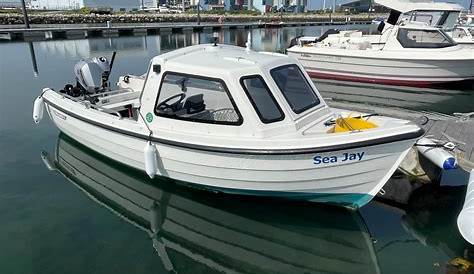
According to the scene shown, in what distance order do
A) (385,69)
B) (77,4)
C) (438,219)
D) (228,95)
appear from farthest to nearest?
(77,4)
(385,69)
(438,219)
(228,95)

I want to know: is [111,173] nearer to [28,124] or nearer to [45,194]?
[45,194]

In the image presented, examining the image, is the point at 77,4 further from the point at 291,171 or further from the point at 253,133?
the point at 291,171

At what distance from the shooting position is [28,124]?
10852 millimetres

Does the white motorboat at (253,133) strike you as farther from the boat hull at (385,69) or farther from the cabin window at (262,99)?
the boat hull at (385,69)

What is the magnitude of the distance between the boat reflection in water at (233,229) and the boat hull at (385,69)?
11652 mm

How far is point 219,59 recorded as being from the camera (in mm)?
6414

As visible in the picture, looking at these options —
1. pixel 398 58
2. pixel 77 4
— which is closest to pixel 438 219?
pixel 398 58

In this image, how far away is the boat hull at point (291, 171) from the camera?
17.9ft

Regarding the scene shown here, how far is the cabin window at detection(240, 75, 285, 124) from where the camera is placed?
5.81 metres

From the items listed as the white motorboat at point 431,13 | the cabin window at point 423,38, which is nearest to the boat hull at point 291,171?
the cabin window at point 423,38

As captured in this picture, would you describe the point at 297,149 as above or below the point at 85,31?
above

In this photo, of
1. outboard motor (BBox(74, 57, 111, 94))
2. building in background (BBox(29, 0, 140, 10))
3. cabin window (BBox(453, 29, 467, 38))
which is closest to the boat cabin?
outboard motor (BBox(74, 57, 111, 94))

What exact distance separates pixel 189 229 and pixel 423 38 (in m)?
14.2

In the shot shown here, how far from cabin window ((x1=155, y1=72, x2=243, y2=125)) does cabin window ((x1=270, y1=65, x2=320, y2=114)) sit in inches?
36.3
